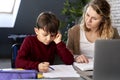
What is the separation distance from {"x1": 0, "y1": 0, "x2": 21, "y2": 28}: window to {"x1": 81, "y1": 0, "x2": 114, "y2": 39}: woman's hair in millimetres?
3999

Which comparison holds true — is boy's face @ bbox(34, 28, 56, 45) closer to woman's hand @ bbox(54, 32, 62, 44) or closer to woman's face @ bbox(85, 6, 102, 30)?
woman's hand @ bbox(54, 32, 62, 44)

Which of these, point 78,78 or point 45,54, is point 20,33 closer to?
point 45,54

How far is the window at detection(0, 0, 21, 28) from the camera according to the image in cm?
631

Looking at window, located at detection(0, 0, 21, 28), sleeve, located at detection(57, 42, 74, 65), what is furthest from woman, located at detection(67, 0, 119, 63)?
window, located at detection(0, 0, 21, 28)

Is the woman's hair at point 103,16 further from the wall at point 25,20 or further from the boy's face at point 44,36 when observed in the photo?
the wall at point 25,20

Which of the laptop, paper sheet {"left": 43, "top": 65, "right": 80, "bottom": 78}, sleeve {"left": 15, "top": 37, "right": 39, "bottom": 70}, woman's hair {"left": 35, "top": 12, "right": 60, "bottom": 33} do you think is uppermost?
woman's hair {"left": 35, "top": 12, "right": 60, "bottom": 33}

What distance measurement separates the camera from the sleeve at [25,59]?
1.85 metres

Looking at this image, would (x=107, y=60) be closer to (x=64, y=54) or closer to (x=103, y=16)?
(x=64, y=54)

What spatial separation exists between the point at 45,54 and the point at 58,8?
4302 millimetres

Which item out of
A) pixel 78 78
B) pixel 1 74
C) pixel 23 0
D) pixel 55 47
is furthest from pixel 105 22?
pixel 23 0

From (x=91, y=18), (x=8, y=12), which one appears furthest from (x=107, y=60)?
(x=8, y=12)

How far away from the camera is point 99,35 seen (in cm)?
252

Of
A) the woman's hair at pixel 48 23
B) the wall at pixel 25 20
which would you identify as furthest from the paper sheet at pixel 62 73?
the wall at pixel 25 20

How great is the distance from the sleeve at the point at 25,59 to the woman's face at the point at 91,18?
0.58 meters
